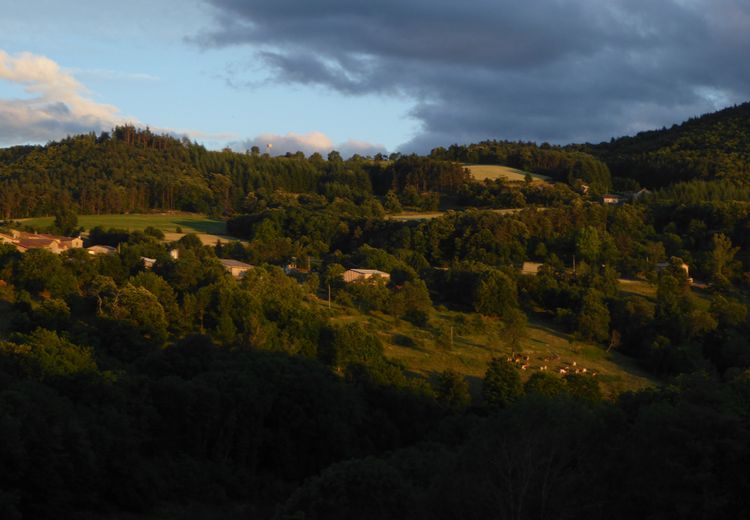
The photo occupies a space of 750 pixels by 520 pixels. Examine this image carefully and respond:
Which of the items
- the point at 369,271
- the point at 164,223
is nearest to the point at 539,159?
the point at 164,223

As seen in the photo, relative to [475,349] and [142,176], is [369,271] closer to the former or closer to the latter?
[475,349]

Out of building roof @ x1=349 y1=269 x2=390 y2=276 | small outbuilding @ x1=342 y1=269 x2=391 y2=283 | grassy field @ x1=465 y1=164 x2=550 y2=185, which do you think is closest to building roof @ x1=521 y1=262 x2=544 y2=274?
building roof @ x1=349 y1=269 x2=390 y2=276

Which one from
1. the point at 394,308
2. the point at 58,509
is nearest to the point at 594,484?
the point at 58,509

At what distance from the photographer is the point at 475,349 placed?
119 feet

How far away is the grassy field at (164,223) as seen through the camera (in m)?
63.3

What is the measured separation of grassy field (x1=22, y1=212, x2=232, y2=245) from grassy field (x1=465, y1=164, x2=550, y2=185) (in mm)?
27612

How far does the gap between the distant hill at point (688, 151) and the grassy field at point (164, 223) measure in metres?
39.8

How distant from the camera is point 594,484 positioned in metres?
13.1

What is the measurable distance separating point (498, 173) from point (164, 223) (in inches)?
1414

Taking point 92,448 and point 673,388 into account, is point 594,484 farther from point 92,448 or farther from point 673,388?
point 92,448

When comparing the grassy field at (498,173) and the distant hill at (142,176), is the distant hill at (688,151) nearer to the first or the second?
the grassy field at (498,173)

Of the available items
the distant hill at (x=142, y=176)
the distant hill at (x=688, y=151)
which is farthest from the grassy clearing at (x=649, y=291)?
the distant hill at (x=142, y=176)

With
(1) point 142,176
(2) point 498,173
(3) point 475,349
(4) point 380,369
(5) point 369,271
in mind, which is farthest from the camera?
(2) point 498,173

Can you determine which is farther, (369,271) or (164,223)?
(164,223)
